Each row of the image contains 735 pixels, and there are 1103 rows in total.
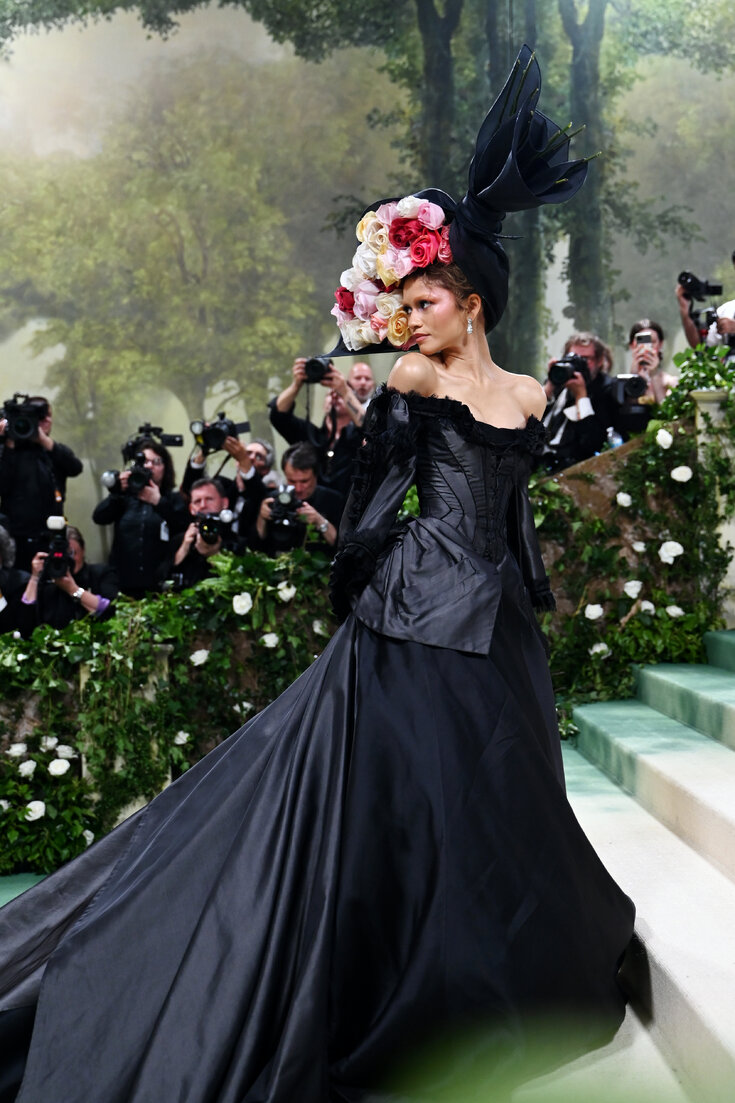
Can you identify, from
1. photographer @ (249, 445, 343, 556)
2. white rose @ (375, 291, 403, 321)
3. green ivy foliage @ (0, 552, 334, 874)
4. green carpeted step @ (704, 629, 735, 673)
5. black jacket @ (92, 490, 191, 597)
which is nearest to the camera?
white rose @ (375, 291, 403, 321)

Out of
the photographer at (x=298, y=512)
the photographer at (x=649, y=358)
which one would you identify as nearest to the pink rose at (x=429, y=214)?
the photographer at (x=298, y=512)

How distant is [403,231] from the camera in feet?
8.68

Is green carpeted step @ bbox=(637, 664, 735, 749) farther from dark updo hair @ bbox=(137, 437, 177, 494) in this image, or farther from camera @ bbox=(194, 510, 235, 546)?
dark updo hair @ bbox=(137, 437, 177, 494)

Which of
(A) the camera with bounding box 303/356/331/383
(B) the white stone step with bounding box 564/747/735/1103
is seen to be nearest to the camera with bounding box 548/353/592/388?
(A) the camera with bounding box 303/356/331/383

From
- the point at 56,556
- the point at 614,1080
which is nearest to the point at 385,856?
the point at 614,1080

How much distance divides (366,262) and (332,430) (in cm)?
374

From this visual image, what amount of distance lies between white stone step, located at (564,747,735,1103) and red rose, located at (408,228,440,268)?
58.5 inches

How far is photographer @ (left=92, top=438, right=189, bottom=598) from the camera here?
654cm

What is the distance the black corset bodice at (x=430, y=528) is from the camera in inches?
97.7

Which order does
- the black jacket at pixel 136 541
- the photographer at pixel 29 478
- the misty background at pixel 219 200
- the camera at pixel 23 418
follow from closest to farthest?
the black jacket at pixel 136 541, the camera at pixel 23 418, the photographer at pixel 29 478, the misty background at pixel 219 200

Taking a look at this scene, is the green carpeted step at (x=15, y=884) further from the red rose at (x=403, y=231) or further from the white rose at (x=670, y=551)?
the white rose at (x=670, y=551)

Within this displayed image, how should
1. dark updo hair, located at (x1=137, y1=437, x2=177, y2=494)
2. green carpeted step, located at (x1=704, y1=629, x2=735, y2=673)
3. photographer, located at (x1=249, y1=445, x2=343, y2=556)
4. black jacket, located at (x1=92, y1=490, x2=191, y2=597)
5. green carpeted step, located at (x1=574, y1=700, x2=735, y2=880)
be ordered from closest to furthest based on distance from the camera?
green carpeted step, located at (x1=574, y1=700, x2=735, y2=880) < green carpeted step, located at (x1=704, y1=629, x2=735, y2=673) < photographer, located at (x1=249, y1=445, x2=343, y2=556) < black jacket, located at (x1=92, y1=490, x2=191, y2=597) < dark updo hair, located at (x1=137, y1=437, x2=177, y2=494)

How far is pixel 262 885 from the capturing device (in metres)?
2.29

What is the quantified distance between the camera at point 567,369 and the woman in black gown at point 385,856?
329 centimetres
